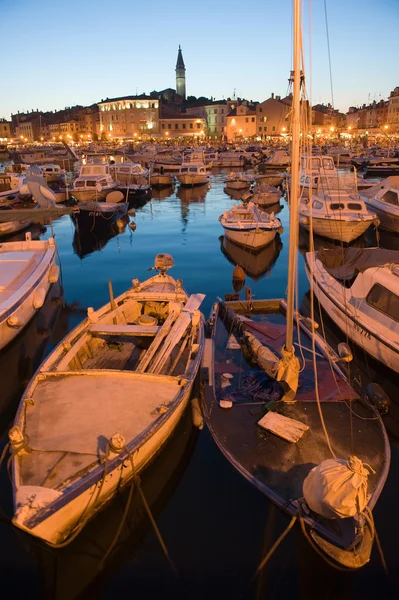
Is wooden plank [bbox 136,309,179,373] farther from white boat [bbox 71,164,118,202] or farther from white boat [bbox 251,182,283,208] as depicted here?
white boat [bbox 71,164,118,202]

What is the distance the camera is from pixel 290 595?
19.2 ft

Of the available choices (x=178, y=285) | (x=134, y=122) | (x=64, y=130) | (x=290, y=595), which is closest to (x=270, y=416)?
(x=290, y=595)

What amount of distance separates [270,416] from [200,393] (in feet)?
7.56

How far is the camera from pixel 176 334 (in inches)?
402

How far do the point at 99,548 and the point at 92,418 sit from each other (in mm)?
2184

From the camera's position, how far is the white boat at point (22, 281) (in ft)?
40.9

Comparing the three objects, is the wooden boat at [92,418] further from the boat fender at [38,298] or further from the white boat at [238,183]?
the white boat at [238,183]

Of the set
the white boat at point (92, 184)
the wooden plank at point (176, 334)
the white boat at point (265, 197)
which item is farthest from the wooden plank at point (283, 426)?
the white boat at point (92, 184)

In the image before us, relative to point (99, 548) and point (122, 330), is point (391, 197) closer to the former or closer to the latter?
point (122, 330)

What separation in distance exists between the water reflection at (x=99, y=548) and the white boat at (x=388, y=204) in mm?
24706

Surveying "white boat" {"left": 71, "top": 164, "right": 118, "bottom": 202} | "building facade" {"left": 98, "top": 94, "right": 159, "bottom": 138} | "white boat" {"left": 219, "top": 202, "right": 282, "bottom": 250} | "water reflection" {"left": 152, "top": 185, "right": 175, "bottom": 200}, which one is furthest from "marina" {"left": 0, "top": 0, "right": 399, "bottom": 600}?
"building facade" {"left": 98, "top": 94, "right": 159, "bottom": 138}

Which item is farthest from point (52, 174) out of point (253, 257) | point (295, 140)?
point (295, 140)

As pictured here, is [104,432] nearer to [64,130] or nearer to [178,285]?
[178,285]

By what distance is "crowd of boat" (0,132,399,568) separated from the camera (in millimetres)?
5805
